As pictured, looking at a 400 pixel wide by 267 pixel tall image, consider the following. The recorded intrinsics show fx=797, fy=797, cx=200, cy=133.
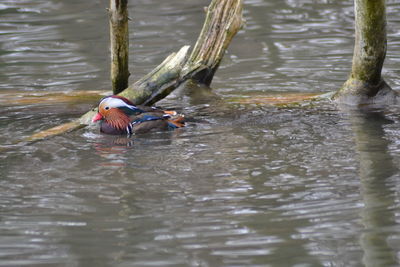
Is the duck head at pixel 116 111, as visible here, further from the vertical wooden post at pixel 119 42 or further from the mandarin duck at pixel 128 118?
the vertical wooden post at pixel 119 42

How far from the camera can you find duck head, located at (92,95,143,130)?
8038 mm

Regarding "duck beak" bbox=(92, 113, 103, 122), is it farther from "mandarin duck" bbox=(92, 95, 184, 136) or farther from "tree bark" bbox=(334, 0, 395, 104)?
"tree bark" bbox=(334, 0, 395, 104)

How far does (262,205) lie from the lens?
5.68m

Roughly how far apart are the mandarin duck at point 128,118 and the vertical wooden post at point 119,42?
0.50 m

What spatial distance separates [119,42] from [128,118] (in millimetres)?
834

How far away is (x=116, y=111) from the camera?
8.04 meters

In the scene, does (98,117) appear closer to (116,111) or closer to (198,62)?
(116,111)

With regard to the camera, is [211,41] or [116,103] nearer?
[116,103]

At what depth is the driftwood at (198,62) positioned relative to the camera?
8477 millimetres

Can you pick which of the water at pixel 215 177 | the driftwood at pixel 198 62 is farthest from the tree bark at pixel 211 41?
the water at pixel 215 177

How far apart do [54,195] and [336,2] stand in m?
9.53

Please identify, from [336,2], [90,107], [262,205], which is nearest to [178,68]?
[90,107]

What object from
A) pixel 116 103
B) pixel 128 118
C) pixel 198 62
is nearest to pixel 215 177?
pixel 128 118

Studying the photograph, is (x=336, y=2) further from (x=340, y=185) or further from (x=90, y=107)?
(x=340, y=185)
